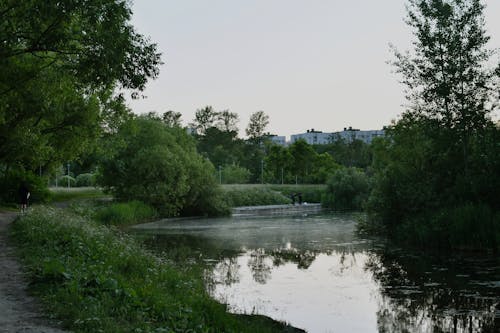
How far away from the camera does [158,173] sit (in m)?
42.5

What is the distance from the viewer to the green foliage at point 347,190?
58625 millimetres

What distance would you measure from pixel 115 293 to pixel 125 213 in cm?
2885

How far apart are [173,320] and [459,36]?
2063 centimetres

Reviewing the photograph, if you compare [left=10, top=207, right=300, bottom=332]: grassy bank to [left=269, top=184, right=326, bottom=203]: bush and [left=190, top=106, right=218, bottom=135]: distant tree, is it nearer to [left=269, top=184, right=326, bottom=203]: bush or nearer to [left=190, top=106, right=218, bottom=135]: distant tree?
[left=269, top=184, right=326, bottom=203]: bush

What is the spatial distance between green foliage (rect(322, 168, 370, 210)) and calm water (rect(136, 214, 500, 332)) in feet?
100

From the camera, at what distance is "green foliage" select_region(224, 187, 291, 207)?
A: 6072cm

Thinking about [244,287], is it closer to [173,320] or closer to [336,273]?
[336,273]

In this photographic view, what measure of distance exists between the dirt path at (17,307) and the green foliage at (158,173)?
2876 cm

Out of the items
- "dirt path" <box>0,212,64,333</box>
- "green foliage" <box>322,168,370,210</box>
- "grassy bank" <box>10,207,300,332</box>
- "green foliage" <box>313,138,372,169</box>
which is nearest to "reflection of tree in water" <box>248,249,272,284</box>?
"grassy bank" <box>10,207,300,332</box>

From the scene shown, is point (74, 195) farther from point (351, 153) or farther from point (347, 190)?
point (351, 153)

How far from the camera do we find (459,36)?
2453 cm

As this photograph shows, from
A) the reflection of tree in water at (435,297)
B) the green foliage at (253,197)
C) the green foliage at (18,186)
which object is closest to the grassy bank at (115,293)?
the reflection of tree in water at (435,297)

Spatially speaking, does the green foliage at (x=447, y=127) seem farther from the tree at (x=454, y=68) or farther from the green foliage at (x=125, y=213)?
the green foliage at (x=125, y=213)

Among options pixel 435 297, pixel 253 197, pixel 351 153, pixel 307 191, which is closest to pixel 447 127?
pixel 435 297
